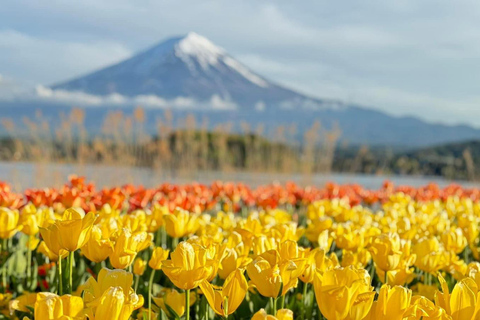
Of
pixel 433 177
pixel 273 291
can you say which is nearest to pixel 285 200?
pixel 273 291

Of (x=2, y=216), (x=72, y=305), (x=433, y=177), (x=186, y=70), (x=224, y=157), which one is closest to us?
(x=72, y=305)

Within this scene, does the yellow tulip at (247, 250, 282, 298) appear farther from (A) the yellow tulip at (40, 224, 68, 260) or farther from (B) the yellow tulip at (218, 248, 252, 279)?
(A) the yellow tulip at (40, 224, 68, 260)

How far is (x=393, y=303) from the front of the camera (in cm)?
103

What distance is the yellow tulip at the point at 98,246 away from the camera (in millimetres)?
1454

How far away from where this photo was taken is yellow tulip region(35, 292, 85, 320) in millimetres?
901

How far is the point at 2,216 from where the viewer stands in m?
1.86

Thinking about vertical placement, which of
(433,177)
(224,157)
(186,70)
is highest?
(186,70)

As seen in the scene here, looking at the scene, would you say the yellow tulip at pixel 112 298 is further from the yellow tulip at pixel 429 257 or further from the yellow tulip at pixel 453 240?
the yellow tulip at pixel 453 240

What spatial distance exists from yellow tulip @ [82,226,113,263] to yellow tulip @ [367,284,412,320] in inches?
27.5

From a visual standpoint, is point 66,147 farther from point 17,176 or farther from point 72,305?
point 72,305

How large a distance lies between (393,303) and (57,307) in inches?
22.1

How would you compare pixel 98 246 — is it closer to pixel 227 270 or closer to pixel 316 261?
pixel 227 270

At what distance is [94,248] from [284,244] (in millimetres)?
473

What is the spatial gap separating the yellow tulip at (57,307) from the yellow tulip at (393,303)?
51 centimetres
